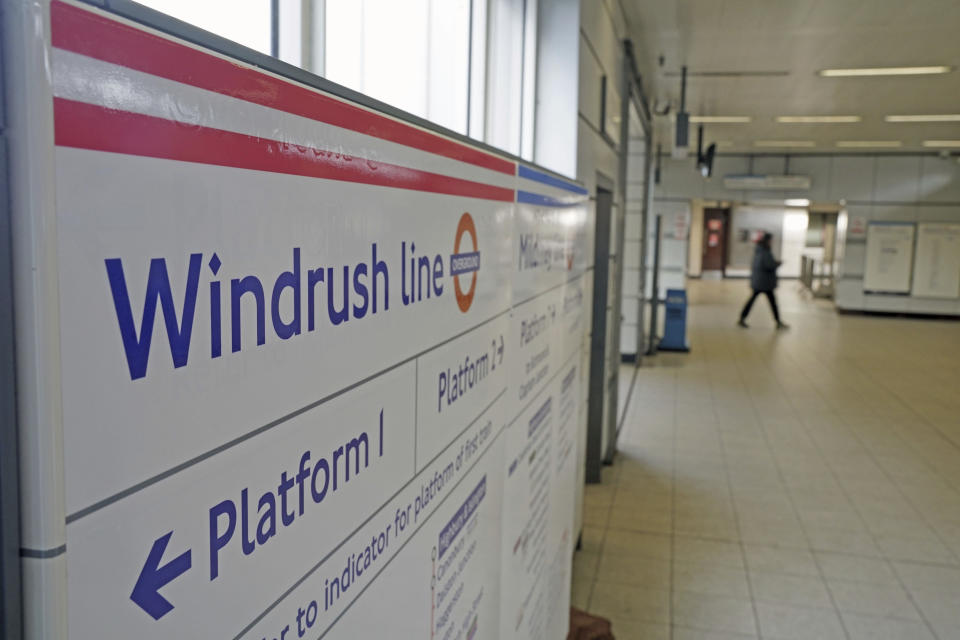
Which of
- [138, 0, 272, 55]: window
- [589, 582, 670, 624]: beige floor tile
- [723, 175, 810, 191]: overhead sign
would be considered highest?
[723, 175, 810, 191]: overhead sign

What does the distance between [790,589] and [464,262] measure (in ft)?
10.8

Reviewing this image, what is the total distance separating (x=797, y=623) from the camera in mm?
3646

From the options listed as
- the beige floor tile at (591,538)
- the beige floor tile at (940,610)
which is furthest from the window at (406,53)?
the beige floor tile at (940,610)

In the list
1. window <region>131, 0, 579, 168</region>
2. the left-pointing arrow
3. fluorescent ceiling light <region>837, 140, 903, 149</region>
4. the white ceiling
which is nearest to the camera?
the left-pointing arrow

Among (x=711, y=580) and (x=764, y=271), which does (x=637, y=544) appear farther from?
(x=764, y=271)

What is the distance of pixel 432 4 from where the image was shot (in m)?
2.31

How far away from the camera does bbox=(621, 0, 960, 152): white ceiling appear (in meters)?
5.80

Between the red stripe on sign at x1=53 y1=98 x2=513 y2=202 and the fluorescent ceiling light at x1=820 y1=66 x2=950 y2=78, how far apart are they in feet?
26.6

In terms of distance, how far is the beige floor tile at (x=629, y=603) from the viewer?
3699 millimetres

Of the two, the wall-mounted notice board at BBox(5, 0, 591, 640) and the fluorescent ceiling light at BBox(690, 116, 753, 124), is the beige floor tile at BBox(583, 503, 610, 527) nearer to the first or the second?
the wall-mounted notice board at BBox(5, 0, 591, 640)

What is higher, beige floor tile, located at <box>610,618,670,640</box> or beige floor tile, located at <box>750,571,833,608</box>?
beige floor tile, located at <box>750,571,833,608</box>

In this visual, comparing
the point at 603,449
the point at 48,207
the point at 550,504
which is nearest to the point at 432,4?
the point at 550,504

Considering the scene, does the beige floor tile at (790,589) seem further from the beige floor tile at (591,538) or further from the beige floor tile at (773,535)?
the beige floor tile at (591,538)

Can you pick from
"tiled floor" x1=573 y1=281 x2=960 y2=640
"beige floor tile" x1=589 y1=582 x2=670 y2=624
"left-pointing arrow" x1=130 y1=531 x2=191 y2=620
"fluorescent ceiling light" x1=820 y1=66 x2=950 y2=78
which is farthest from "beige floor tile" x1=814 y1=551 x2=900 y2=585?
"fluorescent ceiling light" x1=820 y1=66 x2=950 y2=78
